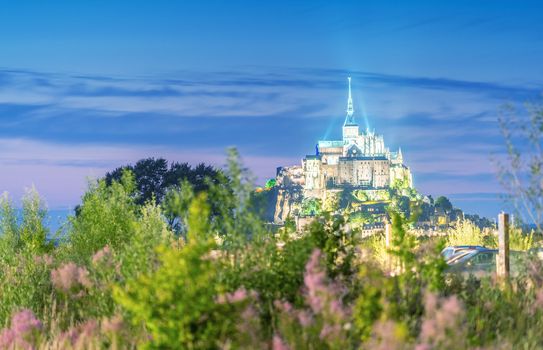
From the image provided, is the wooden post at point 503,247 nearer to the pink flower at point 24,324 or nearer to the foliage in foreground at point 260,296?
the foliage in foreground at point 260,296

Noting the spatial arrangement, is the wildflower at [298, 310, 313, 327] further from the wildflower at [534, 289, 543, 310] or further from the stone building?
the stone building

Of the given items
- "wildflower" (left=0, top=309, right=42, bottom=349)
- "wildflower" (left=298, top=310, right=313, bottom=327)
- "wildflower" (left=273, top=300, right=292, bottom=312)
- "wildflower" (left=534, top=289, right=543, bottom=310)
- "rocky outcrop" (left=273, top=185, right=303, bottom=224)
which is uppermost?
"rocky outcrop" (left=273, top=185, right=303, bottom=224)

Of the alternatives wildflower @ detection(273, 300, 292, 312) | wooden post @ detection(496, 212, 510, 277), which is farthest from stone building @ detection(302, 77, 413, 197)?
wildflower @ detection(273, 300, 292, 312)

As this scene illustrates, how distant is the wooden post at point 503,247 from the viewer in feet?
43.3

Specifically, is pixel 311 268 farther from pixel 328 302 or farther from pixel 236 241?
pixel 236 241

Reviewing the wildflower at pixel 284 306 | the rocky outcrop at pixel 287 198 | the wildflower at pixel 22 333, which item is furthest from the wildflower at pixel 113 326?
the rocky outcrop at pixel 287 198

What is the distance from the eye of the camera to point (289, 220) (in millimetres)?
8383

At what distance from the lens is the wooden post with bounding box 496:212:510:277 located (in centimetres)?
1321

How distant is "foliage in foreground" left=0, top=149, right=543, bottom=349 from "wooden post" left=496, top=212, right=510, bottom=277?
3.71m

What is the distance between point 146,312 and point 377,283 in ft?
5.13

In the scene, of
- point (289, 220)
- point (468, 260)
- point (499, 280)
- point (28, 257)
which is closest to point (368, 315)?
point (289, 220)

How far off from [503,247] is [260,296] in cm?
784

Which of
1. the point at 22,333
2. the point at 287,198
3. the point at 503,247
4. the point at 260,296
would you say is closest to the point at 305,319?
the point at 260,296

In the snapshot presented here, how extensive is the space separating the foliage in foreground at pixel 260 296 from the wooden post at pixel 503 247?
3712 mm
